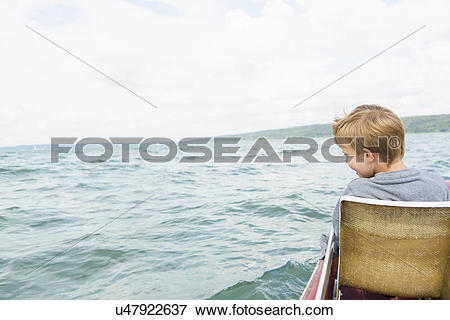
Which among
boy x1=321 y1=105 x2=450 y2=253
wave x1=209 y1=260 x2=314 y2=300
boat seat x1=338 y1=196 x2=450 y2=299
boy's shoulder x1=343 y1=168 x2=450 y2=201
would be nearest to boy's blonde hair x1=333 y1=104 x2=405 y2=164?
boy x1=321 y1=105 x2=450 y2=253

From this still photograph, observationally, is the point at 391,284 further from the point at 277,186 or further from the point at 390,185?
the point at 277,186

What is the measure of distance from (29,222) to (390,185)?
7.72 m

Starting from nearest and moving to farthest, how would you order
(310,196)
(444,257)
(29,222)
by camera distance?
(444,257), (29,222), (310,196)

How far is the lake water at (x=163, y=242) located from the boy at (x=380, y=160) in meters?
2.35

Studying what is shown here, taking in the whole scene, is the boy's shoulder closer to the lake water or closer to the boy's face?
the boy's face

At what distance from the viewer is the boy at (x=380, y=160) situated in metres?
1.86

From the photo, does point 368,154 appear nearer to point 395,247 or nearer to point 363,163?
point 363,163

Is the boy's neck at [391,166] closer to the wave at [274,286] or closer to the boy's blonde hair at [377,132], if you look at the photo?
the boy's blonde hair at [377,132]

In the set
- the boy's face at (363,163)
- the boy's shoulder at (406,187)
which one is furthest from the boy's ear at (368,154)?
the boy's shoulder at (406,187)

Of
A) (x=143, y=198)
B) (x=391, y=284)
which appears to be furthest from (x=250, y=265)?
Answer: (x=143, y=198)

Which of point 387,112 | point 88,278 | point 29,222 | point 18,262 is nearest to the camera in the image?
point 387,112

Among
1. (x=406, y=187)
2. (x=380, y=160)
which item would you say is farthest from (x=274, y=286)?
(x=406, y=187)

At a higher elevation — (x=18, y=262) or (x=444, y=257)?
(x=444, y=257)

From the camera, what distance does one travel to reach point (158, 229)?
6496 millimetres
